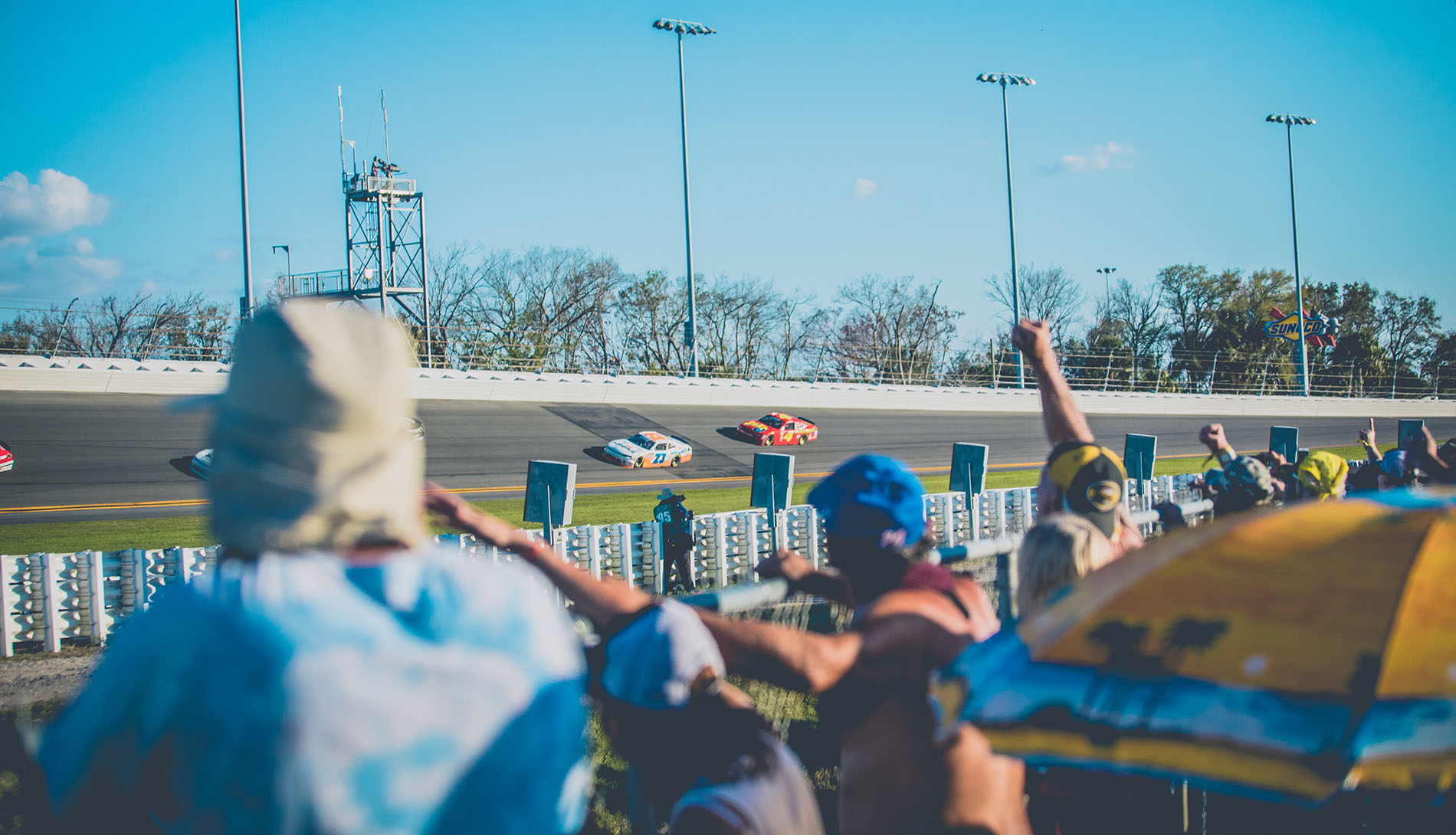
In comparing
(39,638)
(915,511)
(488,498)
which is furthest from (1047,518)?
(488,498)

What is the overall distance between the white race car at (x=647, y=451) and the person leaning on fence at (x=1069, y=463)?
2332cm

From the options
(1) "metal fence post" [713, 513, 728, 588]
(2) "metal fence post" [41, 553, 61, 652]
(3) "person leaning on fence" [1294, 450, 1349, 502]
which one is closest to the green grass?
(2) "metal fence post" [41, 553, 61, 652]

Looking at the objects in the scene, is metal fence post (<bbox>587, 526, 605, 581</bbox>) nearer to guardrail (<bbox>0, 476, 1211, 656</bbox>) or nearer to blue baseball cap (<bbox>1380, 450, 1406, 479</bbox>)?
guardrail (<bbox>0, 476, 1211, 656</bbox>)

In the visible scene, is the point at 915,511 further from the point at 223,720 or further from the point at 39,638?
the point at 39,638

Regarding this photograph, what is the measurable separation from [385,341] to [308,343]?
122 millimetres

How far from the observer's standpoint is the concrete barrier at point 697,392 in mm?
28703

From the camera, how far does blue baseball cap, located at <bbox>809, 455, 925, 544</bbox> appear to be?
2236mm

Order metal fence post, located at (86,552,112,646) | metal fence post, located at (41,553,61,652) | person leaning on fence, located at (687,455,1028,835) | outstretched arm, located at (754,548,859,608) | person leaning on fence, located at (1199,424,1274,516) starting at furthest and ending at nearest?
1. metal fence post, located at (86,552,112,646)
2. metal fence post, located at (41,553,61,652)
3. person leaning on fence, located at (1199,424,1274,516)
4. outstretched arm, located at (754,548,859,608)
5. person leaning on fence, located at (687,455,1028,835)

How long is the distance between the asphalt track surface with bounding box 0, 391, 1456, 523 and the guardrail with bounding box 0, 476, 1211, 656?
5.76 metres

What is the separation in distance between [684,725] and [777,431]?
29987mm

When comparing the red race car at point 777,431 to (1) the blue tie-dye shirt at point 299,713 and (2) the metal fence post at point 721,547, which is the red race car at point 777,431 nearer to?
(2) the metal fence post at point 721,547

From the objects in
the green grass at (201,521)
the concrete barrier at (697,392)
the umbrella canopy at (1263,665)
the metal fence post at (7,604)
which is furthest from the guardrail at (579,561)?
the concrete barrier at (697,392)

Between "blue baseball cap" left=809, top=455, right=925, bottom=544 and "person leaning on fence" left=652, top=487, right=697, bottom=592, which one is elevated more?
"blue baseball cap" left=809, top=455, right=925, bottom=544

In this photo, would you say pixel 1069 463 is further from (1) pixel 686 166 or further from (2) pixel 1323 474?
(1) pixel 686 166
